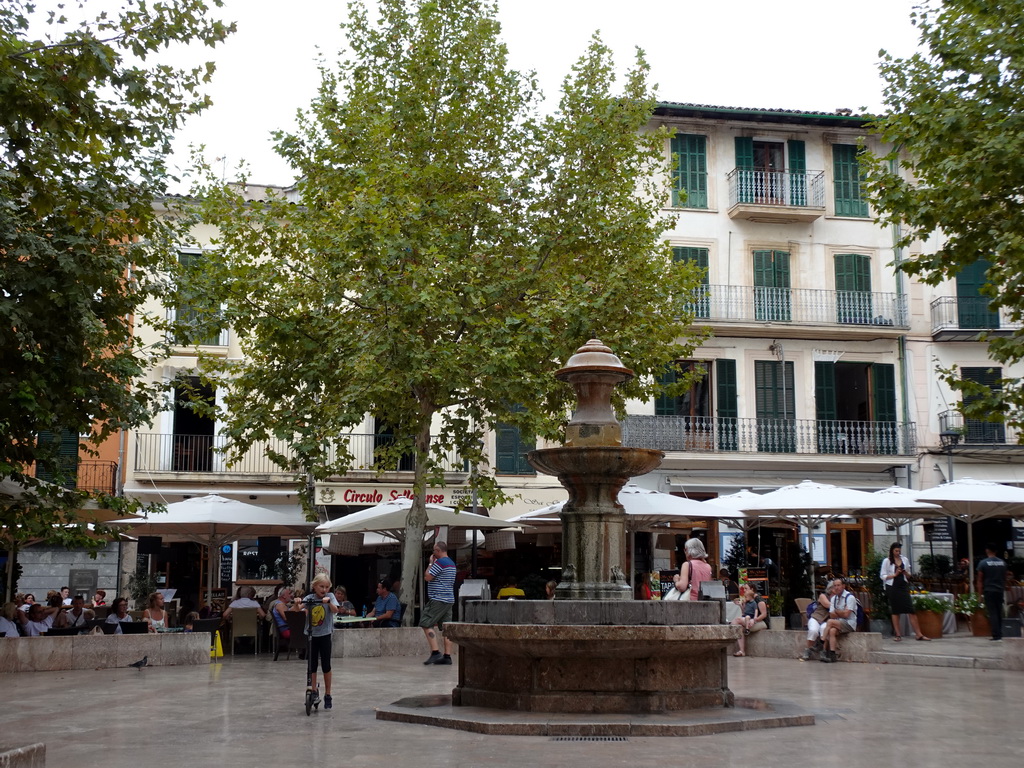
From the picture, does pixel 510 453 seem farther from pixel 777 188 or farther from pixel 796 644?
pixel 796 644

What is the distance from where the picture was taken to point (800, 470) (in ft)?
98.8

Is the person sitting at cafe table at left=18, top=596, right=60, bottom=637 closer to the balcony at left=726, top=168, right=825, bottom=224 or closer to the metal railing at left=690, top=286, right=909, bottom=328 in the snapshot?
the metal railing at left=690, top=286, right=909, bottom=328

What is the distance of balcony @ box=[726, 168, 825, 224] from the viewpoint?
30719 mm

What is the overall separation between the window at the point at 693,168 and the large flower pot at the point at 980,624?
14.2 metres

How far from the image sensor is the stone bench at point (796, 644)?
55.3ft

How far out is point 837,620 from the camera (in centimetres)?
1667

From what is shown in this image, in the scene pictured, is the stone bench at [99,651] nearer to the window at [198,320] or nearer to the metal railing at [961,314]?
the window at [198,320]

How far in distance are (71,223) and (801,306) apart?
23.5 m

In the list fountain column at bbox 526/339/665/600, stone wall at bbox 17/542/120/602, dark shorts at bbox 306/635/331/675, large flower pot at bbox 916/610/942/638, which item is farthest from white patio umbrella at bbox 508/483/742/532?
stone wall at bbox 17/542/120/602

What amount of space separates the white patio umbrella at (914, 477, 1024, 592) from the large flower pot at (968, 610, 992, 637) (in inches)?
46.8

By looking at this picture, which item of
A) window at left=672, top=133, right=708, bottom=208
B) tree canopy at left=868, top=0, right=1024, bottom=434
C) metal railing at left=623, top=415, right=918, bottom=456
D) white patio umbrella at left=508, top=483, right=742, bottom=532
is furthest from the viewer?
window at left=672, top=133, right=708, bottom=208

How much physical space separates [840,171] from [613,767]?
2721cm

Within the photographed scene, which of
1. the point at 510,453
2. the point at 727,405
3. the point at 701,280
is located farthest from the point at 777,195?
the point at 510,453

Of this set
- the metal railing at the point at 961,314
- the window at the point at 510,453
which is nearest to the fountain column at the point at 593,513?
the window at the point at 510,453
